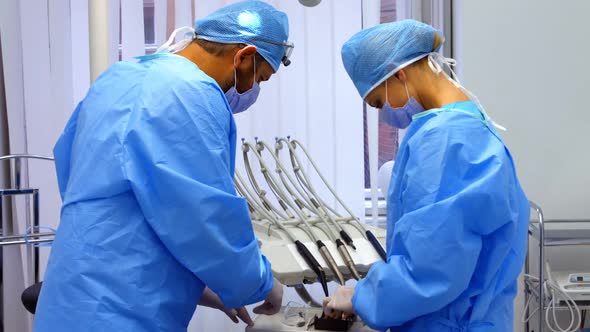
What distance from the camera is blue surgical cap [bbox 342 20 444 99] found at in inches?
59.5

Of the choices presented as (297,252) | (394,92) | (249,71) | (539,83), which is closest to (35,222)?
(297,252)

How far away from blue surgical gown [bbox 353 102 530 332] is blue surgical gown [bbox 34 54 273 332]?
29 centimetres

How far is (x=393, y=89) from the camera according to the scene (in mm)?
1550

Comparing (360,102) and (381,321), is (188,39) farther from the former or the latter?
(360,102)

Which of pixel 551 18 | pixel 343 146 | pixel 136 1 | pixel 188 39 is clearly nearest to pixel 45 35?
pixel 136 1

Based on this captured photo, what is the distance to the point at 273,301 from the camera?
5.21 ft

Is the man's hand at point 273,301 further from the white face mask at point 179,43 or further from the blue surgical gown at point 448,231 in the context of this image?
the white face mask at point 179,43

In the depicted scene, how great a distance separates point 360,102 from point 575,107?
2.64 ft

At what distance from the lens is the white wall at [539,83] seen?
2754 mm

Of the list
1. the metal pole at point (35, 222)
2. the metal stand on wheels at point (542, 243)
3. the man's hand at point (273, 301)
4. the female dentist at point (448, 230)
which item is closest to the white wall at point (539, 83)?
the metal stand on wheels at point (542, 243)

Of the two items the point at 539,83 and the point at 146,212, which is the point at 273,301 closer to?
the point at 146,212

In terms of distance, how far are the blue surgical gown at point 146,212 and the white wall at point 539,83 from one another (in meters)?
1.68

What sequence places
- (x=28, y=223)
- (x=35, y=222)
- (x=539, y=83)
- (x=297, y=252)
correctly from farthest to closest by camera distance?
(x=539, y=83)
(x=28, y=223)
(x=35, y=222)
(x=297, y=252)

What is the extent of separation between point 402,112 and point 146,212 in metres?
0.59
